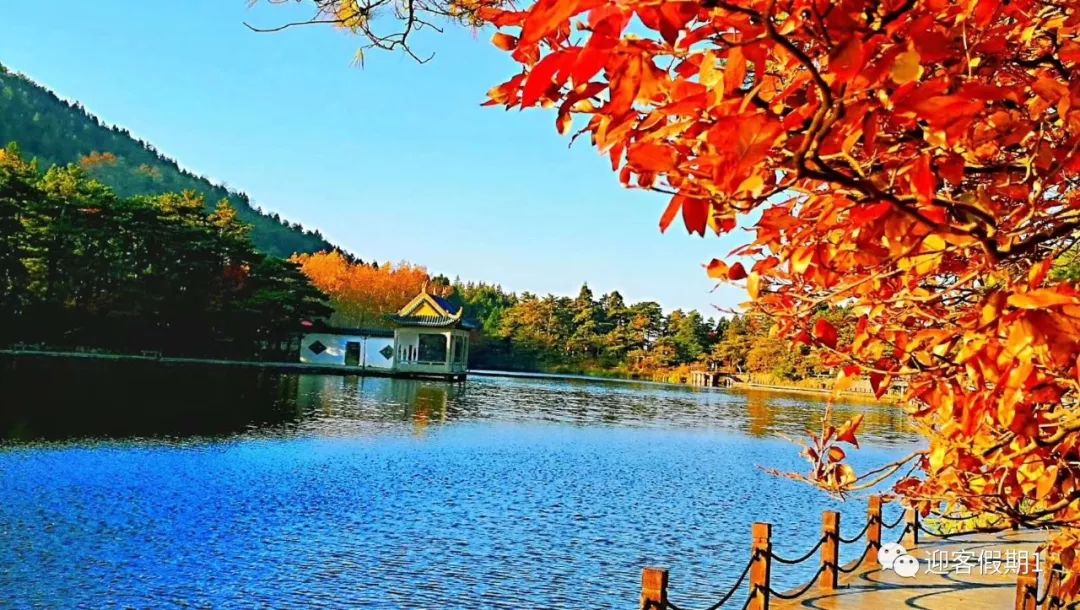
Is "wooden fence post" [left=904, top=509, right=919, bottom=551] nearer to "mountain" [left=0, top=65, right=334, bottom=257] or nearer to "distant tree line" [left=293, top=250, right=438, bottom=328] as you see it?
"distant tree line" [left=293, top=250, right=438, bottom=328]

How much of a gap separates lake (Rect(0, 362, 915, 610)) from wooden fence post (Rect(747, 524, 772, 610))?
0.39 m

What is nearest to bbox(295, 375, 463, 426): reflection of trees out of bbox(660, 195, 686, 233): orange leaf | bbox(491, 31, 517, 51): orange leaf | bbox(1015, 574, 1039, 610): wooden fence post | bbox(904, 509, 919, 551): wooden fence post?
bbox(904, 509, 919, 551): wooden fence post

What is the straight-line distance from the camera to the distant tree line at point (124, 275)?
2662 centimetres

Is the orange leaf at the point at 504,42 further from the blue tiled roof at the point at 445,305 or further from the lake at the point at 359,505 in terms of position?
the blue tiled roof at the point at 445,305

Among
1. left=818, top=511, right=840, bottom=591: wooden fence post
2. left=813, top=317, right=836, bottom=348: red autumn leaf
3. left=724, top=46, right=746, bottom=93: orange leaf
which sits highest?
left=724, top=46, right=746, bottom=93: orange leaf

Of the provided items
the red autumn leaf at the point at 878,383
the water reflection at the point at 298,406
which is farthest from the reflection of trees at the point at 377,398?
the red autumn leaf at the point at 878,383

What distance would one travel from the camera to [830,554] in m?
5.43

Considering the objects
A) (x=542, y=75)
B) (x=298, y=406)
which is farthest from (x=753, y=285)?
(x=298, y=406)

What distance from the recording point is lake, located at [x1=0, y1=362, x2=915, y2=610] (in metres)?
6.66

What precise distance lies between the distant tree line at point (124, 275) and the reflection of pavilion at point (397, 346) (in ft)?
7.18

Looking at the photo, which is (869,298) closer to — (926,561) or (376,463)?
(926,561)

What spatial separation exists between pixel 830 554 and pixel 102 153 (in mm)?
76583

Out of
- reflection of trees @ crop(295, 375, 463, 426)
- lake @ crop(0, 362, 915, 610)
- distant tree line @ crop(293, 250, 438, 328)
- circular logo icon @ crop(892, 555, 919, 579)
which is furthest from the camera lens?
distant tree line @ crop(293, 250, 438, 328)

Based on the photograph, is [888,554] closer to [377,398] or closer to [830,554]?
[830,554]
